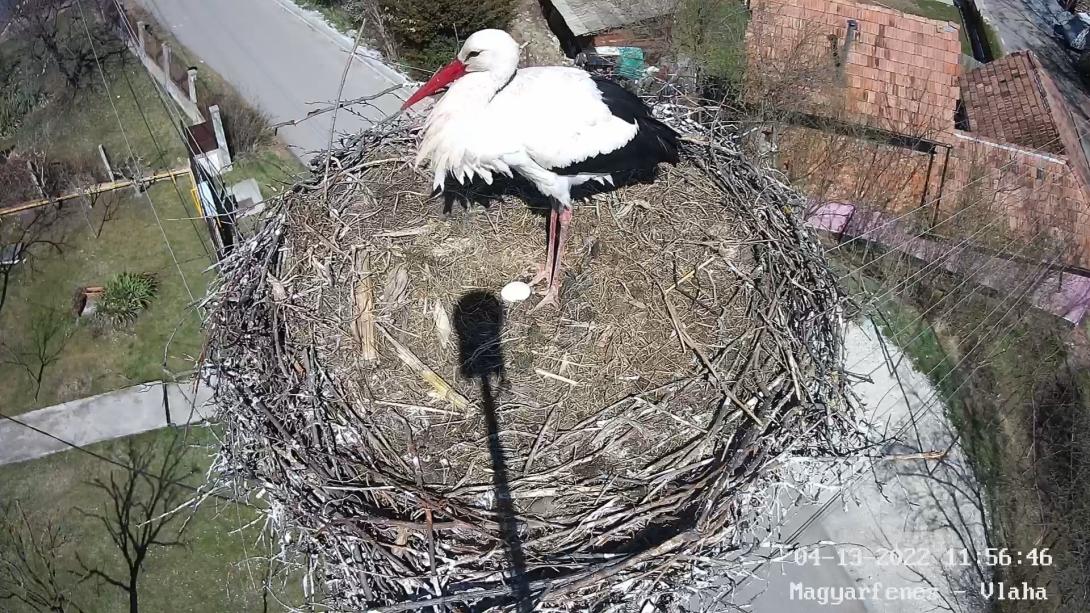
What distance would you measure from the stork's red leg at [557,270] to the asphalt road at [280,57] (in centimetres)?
423

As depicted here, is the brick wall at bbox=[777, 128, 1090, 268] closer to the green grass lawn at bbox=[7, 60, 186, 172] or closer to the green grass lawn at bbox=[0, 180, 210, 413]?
the green grass lawn at bbox=[0, 180, 210, 413]

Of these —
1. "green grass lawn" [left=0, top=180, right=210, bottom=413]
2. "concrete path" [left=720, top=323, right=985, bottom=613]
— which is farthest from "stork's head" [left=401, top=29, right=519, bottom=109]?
"green grass lawn" [left=0, top=180, right=210, bottom=413]

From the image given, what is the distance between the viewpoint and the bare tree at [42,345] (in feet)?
17.2

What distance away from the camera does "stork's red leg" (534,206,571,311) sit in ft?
10.6

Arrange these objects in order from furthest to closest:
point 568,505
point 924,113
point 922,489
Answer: point 924,113
point 922,489
point 568,505

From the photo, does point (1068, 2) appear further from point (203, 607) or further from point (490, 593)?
point (203, 607)

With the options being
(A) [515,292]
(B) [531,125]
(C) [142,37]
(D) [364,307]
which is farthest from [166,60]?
(B) [531,125]

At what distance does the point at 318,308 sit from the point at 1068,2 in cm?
1389

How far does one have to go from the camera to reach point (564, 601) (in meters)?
2.35

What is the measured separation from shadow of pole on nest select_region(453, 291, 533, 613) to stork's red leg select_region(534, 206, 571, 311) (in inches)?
10.1

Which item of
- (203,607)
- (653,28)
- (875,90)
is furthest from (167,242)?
(875,90)

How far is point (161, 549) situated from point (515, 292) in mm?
3194

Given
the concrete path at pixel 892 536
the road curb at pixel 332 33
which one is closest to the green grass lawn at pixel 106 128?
the road curb at pixel 332 33

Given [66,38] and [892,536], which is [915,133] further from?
[66,38]
